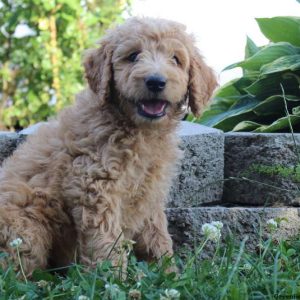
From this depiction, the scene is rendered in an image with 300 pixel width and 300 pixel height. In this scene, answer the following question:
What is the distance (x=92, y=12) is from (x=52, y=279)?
26.1 feet

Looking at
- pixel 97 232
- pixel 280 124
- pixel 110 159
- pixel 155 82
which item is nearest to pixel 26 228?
pixel 97 232

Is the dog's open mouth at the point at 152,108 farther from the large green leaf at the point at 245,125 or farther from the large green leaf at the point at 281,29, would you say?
the large green leaf at the point at 281,29

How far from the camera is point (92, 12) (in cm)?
1099

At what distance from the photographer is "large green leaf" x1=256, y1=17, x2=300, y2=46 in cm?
650

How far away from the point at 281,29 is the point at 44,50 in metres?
5.10

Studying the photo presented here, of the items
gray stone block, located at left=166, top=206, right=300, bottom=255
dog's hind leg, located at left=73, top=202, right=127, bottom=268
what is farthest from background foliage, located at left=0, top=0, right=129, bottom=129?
dog's hind leg, located at left=73, top=202, right=127, bottom=268

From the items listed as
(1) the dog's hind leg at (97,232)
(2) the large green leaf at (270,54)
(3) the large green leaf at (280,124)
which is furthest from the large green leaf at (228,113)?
(1) the dog's hind leg at (97,232)

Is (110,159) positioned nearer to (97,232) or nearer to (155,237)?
(97,232)

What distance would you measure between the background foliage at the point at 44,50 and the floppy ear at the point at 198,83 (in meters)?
6.21

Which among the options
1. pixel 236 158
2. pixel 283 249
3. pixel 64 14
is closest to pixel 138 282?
pixel 283 249

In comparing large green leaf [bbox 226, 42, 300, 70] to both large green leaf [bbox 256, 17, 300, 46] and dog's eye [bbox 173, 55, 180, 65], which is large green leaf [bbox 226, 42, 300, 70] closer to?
large green leaf [bbox 256, 17, 300, 46]

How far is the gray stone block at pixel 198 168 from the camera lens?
4965mm

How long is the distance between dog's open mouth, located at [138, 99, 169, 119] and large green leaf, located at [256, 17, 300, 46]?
2.69 metres

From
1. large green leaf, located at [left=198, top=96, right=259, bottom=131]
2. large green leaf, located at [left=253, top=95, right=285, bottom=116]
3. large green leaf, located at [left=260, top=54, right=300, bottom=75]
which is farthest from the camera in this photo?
large green leaf, located at [left=198, top=96, right=259, bottom=131]
